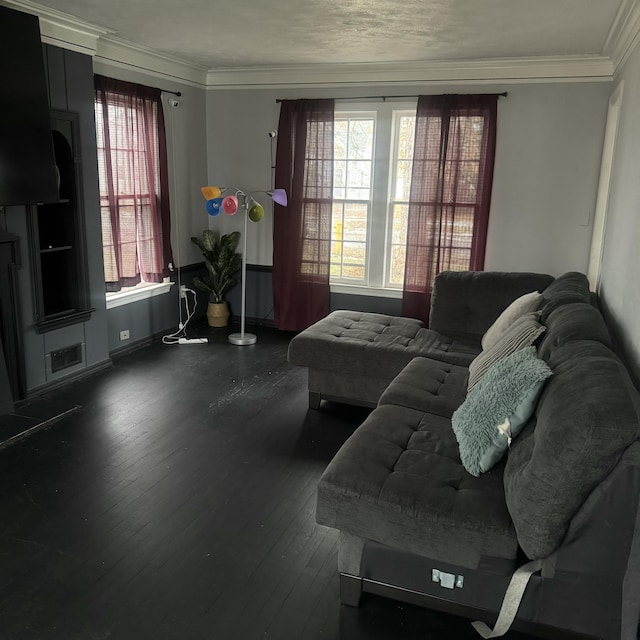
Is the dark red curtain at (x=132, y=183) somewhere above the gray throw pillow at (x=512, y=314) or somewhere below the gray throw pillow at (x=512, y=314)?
above

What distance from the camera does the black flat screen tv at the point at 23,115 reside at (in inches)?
133

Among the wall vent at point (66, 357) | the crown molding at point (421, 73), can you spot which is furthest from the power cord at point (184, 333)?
the crown molding at point (421, 73)

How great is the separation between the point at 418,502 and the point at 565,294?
171cm

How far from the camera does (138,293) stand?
5.05 m

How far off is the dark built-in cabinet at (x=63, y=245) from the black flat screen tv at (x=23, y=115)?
27 cm

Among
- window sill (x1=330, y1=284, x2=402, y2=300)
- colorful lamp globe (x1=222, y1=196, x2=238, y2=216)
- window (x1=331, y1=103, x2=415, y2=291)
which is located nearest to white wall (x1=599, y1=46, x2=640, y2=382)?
window (x1=331, y1=103, x2=415, y2=291)

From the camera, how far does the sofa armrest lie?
415 centimetres

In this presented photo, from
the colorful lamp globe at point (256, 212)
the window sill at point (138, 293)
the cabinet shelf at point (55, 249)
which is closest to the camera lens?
the cabinet shelf at point (55, 249)

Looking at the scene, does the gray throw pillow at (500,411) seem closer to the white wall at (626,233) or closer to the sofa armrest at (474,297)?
the white wall at (626,233)

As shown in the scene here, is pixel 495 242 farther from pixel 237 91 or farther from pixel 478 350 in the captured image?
pixel 237 91

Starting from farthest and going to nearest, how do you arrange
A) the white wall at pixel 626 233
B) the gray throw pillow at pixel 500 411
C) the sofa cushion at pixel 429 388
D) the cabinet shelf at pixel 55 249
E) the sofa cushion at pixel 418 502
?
the cabinet shelf at pixel 55 249, the sofa cushion at pixel 429 388, the white wall at pixel 626 233, the gray throw pillow at pixel 500 411, the sofa cushion at pixel 418 502

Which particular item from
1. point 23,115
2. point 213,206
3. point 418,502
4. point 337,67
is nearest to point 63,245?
point 23,115

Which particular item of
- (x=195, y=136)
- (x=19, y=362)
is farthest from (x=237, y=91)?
(x=19, y=362)

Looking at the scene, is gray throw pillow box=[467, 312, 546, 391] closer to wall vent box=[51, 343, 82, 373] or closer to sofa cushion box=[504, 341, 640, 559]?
sofa cushion box=[504, 341, 640, 559]
